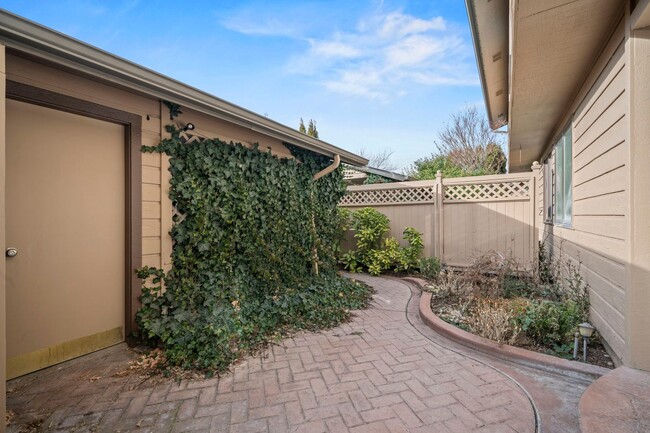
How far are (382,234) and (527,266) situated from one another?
267 centimetres

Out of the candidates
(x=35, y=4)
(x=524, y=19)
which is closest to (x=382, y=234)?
(x=524, y=19)

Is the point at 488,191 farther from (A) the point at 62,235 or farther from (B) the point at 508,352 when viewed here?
(A) the point at 62,235

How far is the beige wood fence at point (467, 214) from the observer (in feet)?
18.5

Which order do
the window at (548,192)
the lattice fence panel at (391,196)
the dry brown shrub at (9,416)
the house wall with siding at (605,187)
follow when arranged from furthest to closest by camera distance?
the lattice fence panel at (391,196) < the window at (548,192) < the house wall with siding at (605,187) < the dry brown shrub at (9,416)

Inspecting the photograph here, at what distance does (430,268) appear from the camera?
5902 mm

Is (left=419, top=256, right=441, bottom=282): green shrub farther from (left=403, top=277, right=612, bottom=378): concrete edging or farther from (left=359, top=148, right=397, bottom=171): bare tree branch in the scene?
(left=359, top=148, right=397, bottom=171): bare tree branch

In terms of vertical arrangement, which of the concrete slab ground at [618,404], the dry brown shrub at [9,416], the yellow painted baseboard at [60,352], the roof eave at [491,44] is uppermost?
the roof eave at [491,44]

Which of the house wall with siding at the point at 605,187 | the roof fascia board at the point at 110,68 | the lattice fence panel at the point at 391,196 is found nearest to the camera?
the roof fascia board at the point at 110,68

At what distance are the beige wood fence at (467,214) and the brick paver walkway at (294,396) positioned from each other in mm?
3614

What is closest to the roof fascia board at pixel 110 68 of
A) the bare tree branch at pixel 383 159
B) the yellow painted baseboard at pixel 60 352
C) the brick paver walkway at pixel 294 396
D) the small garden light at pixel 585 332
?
the yellow painted baseboard at pixel 60 352

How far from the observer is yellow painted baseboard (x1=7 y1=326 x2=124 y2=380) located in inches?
91.9

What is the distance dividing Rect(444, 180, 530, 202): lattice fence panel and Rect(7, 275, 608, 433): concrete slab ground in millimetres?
3857

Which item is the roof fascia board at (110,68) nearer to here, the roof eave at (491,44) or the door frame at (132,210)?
the door frame at (132,210)

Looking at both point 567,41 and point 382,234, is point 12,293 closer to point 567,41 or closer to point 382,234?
point 567,41
